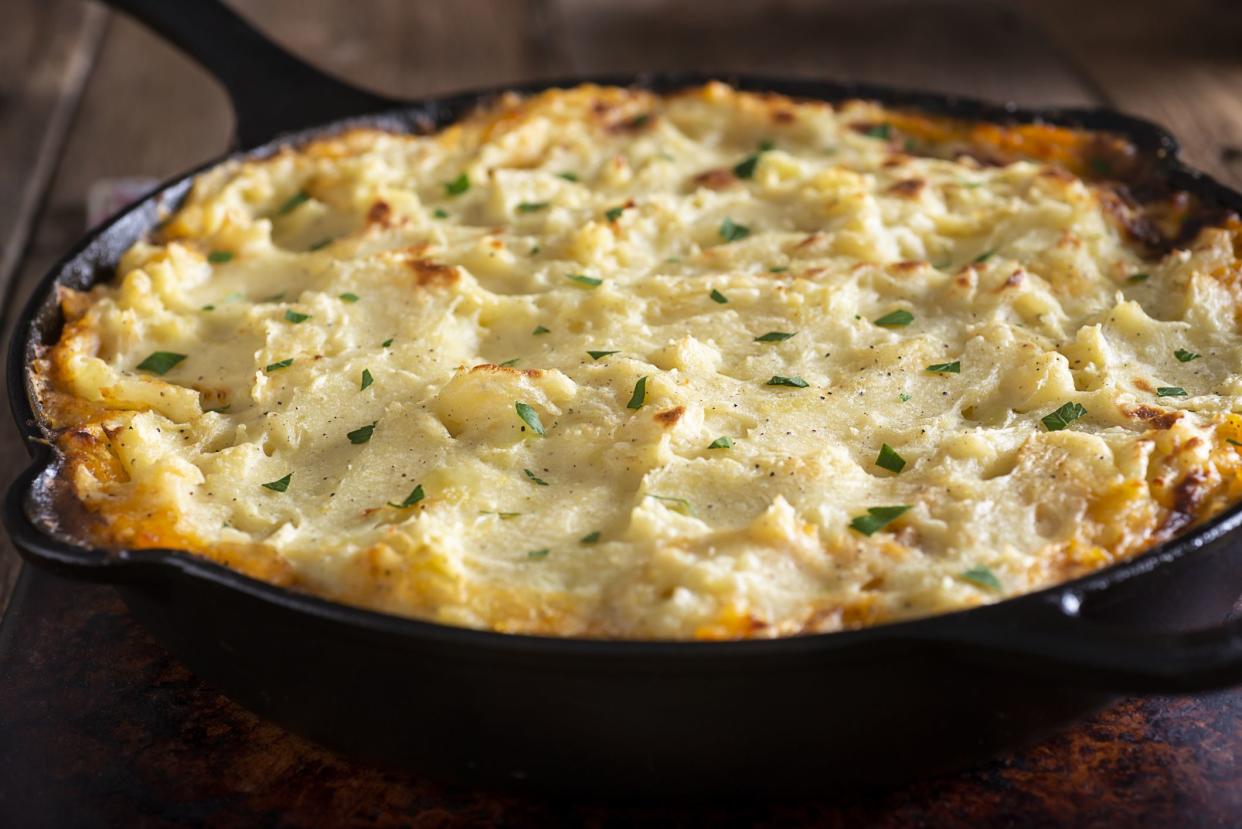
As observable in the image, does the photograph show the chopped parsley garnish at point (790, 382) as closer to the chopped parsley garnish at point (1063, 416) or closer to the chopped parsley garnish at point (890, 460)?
the chopped parsley garnish at point (890, 460)

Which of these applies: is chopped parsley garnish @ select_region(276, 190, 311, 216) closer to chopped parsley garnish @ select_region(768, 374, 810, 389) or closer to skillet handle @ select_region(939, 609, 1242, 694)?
chopped parsley garnish @ select_region(768, 374, 810, 389)

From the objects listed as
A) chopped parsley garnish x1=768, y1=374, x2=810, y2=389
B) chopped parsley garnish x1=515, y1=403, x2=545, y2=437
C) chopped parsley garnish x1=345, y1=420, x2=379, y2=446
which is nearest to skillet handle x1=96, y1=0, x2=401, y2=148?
chopped parsley garnish x1=345, y1=420, x2=379, y2=446

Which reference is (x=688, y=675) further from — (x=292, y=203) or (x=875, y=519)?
(x=292, y=203)

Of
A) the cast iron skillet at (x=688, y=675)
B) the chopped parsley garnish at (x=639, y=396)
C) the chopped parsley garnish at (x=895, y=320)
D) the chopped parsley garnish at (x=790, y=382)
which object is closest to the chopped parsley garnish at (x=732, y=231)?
the chopped parsley garnish at (x=895, y=320)

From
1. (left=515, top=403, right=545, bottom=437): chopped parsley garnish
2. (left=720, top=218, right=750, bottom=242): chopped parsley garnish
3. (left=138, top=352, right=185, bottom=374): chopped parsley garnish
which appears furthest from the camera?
(left=720, top=218, right=750, bottom=242): chopped parsley garnish

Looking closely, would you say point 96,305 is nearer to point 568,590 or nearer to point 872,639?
point 568,590

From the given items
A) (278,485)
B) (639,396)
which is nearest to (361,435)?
(278,485)
